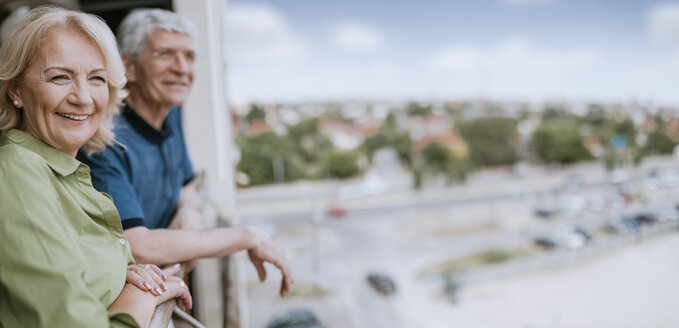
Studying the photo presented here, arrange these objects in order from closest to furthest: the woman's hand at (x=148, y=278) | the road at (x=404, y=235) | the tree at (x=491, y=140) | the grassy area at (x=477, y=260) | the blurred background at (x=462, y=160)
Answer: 1. the woman's hand at (x=148, y=278)
2. the road at (x=404, y=235)
3. the blurred background at (x=462, y=160)
4. the grassy area at (x=477, y=260)
5. the tree at (x=491, y=140)

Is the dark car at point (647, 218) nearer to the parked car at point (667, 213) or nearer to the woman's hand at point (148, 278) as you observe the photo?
the parked car at point (667, 213)

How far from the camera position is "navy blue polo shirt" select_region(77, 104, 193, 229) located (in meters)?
0.53

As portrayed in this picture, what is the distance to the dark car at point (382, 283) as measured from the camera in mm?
8445

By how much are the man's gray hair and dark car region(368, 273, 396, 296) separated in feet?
27.0

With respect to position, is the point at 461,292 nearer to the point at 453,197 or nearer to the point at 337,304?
the point at 337,304

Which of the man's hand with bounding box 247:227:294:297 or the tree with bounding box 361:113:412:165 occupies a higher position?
the man's hand with bounding box 247:227:294:297

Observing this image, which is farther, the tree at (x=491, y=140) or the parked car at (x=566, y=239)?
the tree at (x=491, y=140)

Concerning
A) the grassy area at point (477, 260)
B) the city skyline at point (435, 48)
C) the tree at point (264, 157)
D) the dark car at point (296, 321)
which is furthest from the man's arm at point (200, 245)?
the city skyline at point (435, 48)

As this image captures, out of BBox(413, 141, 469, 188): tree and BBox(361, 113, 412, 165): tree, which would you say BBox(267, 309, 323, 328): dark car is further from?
BBox(361, 113, 412, 165): tree

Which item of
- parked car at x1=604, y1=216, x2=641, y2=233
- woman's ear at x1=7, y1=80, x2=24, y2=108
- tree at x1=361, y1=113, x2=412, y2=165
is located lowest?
parked car at x1=604, y1=216, x2=641, y2=233

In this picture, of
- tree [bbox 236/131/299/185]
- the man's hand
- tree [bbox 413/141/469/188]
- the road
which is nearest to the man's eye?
the man's hand

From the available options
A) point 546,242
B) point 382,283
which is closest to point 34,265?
point 382,283

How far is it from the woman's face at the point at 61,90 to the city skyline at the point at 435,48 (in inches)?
845

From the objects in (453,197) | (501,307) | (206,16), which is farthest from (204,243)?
(453,197)
